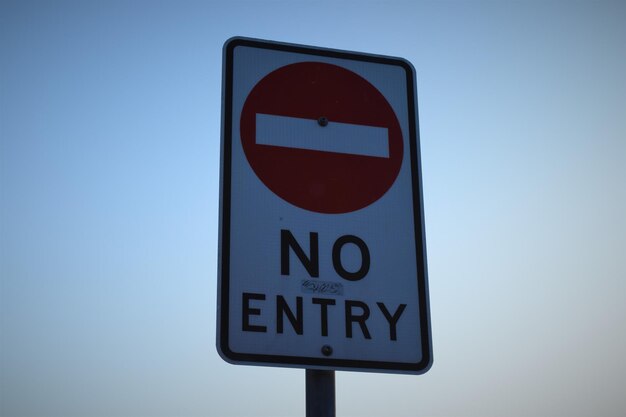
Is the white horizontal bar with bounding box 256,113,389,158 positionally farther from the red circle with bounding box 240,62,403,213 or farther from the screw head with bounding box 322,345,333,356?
the screw head with bounding box 322,345,333,356

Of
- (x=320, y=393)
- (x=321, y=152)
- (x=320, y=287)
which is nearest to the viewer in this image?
(x=320, y=393)

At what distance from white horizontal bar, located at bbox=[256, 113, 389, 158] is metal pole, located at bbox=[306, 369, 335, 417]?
622mm

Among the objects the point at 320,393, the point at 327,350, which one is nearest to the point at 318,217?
the point at 327,350

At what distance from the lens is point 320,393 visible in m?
1.60

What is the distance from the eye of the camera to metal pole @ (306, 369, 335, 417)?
1.58 metres

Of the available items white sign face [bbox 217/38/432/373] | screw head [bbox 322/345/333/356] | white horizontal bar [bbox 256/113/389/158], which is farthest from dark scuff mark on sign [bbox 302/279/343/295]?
white horizontal bar [bbox 256/113/389/158]

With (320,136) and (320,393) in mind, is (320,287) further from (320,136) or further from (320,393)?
(320,136)

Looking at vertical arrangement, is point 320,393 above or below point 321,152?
below

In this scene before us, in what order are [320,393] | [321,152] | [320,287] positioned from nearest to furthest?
[320,393]
[320,287]
[321,152]

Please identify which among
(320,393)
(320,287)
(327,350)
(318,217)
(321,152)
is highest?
(321,152)

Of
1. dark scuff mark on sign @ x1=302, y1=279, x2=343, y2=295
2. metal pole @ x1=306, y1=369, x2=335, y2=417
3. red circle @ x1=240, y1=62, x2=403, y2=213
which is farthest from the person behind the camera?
red circle @ x1=240, y1=62, x2=403, y2=213

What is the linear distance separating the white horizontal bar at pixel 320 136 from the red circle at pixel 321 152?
0.6 inches

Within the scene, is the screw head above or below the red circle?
below

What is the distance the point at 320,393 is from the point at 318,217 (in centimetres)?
45
